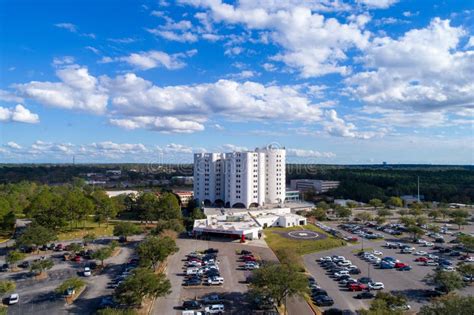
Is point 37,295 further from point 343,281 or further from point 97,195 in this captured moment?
point 97,195

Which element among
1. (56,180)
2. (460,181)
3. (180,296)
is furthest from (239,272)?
(56,180)

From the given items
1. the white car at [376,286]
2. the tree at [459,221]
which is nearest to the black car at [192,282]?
the white car at [376,286]

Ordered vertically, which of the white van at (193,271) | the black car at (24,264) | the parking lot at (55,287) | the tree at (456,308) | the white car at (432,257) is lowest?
the parking lot at (55,287)

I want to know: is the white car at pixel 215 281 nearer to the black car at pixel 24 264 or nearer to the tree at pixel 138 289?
the tree at pixel 138 289

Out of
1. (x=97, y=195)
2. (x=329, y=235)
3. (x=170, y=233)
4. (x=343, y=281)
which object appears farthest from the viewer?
(x=97, y=195)

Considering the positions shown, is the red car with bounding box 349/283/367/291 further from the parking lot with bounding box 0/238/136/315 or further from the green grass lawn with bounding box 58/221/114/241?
the green grass lawn with bounding box 58/221/114/241

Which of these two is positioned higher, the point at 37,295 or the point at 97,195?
the point at 97,195
